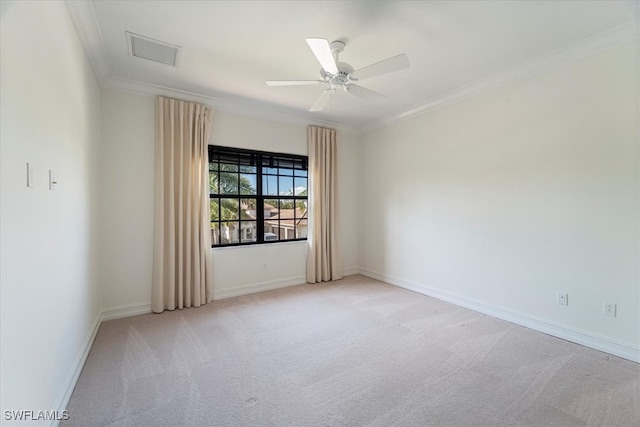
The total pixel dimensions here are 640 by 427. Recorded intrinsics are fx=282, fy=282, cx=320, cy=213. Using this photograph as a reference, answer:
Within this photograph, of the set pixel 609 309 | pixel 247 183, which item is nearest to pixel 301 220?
pixel 247 183

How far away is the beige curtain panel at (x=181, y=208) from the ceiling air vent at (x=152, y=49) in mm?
711

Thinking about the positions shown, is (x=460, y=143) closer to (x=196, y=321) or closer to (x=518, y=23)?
(x=518, y=23)

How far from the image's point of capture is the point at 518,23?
2.27 m

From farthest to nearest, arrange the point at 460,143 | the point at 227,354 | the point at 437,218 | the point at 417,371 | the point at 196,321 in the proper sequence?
1. the point at 437,218
2. the point at 460,143
3. the point at 196,321
4. the point at 227,354
5. the point at 417,371

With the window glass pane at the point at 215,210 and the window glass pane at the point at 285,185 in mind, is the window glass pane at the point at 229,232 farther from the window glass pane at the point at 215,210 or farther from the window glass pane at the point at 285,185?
the window glass pane at the point at 285,185

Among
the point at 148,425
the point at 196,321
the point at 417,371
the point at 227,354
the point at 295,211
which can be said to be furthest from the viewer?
the point at 295,211

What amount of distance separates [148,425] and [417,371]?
6.12 ft

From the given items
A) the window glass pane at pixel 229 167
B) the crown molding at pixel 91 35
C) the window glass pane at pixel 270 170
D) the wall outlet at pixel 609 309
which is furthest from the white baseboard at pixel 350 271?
the crown molding at pixel 91 35

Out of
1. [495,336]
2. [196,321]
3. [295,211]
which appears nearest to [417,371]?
[495,336]

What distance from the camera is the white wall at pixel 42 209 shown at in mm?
1210

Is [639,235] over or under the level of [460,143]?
under

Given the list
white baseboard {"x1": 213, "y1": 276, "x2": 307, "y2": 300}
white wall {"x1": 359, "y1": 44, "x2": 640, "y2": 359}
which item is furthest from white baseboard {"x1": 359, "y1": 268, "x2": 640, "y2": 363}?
white baseboard {"x1": 213, "y1": 276, "x2": 307, "y2": 300}

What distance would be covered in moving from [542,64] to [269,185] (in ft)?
11.7

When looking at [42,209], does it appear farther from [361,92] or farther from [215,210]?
[361,92]
